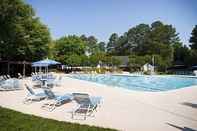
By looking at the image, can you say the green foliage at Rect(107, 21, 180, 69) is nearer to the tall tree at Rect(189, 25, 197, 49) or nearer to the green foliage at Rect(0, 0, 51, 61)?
the tall tree at Rect(189, 25, 197, 49)

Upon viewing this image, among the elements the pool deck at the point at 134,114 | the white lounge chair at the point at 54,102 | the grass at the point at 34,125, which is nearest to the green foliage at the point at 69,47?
the white lounge chair at the point at 54,102

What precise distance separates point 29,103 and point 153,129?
603 centimetres

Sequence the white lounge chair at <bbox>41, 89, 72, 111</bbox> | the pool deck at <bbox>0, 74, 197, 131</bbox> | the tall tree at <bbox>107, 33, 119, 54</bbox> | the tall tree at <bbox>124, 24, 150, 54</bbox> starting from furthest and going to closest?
the tall tree at <bbox>107, 33, 119, 54</bbox>
the tall tree at <bbox>124, 24, 150, 54</bbox>
the white lounge chair at <bbox>41, 89, 72, 111</bbox>
the pool deck at <bbox>0, 74, 197, 131</bbox>

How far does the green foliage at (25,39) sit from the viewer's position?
24987 millimetres

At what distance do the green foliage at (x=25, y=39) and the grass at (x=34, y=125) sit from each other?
16.1m

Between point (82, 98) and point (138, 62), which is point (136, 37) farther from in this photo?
point (82, 98)

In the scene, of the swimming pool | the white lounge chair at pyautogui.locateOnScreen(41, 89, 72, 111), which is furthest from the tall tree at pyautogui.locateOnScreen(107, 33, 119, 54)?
the white lounge chair at pyautogui.locateOnScreen(41, 89, 72, 111)

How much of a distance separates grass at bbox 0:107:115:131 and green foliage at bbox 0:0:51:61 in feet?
52.8

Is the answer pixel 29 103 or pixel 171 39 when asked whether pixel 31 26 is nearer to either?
pixel 29 103

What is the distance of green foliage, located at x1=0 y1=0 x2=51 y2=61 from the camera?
2499cm

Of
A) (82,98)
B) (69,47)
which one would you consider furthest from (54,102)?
(69,47)

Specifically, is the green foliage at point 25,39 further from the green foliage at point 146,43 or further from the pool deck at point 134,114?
the green foliage at point 146,43

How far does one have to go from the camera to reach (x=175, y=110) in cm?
979

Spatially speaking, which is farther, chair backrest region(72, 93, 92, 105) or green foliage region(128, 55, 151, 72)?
green foliage region(128, 55, 151, 72)
